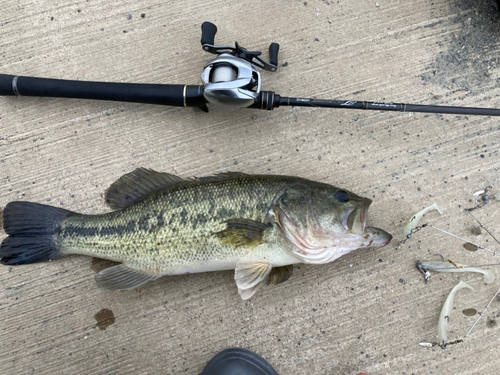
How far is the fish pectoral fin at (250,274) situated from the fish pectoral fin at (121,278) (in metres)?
0.54

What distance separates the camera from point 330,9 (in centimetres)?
249

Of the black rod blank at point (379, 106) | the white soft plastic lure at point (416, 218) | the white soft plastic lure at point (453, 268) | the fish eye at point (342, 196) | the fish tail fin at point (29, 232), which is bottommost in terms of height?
the white soft plastic lure at point (453, 268)

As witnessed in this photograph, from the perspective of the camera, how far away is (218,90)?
75.2 inches

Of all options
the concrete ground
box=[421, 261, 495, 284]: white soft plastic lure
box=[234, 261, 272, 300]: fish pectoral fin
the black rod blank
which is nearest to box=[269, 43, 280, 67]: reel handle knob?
the concrete ground

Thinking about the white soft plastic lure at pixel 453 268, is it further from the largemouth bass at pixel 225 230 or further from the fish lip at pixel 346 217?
the fish lip at pixel 346 217

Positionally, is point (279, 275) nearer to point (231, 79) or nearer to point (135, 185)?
point (135, 185)

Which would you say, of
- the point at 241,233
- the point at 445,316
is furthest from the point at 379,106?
the point at 445,316

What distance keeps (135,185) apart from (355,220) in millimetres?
1437

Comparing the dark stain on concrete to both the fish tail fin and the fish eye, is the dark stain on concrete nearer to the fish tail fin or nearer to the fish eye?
the fish tail fin

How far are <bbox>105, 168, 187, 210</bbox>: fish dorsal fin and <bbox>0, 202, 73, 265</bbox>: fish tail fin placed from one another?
0.32 m

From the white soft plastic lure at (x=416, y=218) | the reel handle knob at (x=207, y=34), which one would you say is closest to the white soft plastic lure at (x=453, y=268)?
the white soft plastic lure at (x=416, y=218)

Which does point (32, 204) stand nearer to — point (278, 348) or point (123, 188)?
point (123, 188)

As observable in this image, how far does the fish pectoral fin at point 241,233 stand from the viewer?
1.90 meters

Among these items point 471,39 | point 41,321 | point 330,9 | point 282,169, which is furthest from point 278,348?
point 471,39
